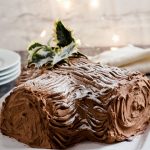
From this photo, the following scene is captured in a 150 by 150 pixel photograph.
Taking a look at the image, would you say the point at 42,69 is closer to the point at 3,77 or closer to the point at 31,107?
the point at 31,107

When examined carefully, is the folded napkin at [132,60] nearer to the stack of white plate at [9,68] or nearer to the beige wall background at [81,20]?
the stack of white plate at [9,68]

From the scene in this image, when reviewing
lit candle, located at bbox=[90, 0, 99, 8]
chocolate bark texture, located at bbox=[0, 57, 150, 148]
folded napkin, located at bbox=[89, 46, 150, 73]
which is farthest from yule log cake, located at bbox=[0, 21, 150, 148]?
lit candle, located at bbox=[90, 0, 99, 8]

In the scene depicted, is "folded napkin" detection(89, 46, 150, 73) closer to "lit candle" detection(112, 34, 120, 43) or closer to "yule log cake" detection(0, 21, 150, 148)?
"yule log cake" detection(0, 21, 150, 148)

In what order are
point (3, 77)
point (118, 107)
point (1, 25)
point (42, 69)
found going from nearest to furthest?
point (118, 107) < point (42, 69) < point (3, 77) < point (1, 25)

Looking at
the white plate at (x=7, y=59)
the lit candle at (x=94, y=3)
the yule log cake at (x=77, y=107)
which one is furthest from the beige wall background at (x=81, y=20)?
the yule log cake at (x=77, y=107)

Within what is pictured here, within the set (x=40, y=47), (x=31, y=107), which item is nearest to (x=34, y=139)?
(x=31, y=107)

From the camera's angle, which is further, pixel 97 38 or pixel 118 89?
pixel 97 38
